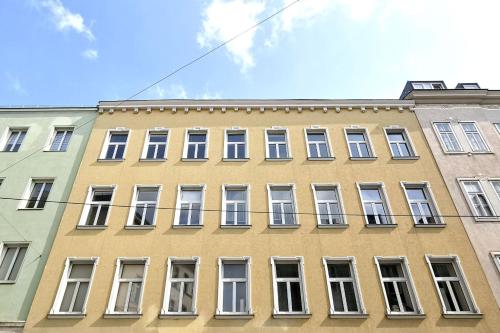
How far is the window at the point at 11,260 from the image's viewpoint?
→ 12258mm

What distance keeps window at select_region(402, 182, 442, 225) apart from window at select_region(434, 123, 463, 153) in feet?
9.09

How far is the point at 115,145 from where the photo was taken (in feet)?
53.4

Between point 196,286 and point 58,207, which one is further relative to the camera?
point 58,207

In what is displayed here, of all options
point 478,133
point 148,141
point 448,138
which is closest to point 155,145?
point 148,141

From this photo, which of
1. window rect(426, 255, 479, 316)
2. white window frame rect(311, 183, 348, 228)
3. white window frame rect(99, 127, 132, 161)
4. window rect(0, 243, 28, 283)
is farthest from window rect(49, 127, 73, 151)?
window rect(426, 255, 479, 316)

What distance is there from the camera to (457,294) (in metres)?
11.6

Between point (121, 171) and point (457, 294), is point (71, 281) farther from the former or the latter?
point (457, 294)

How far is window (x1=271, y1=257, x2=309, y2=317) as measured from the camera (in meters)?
11.3

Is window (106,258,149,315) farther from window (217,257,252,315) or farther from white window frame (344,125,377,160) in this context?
white window frame (344,125,377,160)

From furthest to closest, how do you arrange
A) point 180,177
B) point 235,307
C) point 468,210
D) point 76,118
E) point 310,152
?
point 76,118
point 310,152
point 180,177
point 468,210
point 235,307

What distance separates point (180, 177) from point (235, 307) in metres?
6.00

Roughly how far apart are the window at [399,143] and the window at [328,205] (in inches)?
143

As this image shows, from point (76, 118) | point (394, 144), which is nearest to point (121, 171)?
point (76, 118)

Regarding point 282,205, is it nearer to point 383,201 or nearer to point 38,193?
point 383,201
